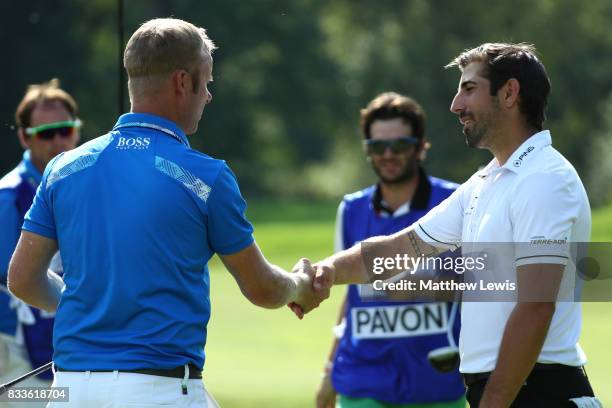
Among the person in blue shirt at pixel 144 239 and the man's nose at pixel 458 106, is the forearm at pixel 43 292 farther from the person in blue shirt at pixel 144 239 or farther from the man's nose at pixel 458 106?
the man's nose at pixel 458 106

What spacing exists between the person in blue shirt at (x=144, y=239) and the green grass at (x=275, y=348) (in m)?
6.99

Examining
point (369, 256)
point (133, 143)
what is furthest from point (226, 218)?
point (369, 256)

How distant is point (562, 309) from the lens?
4.29 meters

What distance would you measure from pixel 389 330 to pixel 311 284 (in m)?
1.57

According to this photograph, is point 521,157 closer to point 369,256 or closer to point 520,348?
point 520,348

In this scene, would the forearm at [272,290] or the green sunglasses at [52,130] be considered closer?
the forearm at [272,290]

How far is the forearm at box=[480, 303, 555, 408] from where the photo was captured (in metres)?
4.05

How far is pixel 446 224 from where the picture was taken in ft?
15.9

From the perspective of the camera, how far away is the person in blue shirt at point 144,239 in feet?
12.5

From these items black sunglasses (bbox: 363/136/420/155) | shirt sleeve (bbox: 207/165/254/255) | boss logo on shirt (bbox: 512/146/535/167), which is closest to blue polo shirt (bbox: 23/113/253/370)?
shirt sleeve (bbox: 207/165/254/255)

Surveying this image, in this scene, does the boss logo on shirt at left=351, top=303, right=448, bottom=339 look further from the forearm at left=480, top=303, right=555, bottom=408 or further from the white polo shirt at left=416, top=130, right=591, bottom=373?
the forearm at left=480, top=303, right=555, bottom=408

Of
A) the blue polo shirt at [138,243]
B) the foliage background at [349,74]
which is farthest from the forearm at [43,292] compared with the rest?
the foliage background at [349,74]

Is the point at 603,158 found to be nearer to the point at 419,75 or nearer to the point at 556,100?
the point at 556,100

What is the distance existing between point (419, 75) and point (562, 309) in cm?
4560
